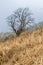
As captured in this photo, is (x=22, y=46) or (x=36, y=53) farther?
(x=22, y=46)

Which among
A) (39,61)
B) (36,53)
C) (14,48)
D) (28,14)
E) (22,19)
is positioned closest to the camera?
(39,61)

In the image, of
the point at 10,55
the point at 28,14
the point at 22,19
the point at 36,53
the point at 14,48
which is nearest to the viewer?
the point at 36,53

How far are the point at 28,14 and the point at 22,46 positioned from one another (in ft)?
90.4

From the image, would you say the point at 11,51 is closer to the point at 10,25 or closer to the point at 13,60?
the point at 13,60

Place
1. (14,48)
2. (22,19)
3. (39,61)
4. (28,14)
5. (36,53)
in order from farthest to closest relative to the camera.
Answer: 1. (28,14)
2. (22,19)
3. (14,48)
4. (36,53)
5. (39,61)

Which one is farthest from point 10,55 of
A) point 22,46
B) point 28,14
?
point 28,14

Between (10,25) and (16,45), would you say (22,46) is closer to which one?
(16,45)

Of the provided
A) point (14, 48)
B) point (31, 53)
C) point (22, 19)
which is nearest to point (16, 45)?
point (14, 48)

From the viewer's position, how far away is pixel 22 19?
32406 millimetres

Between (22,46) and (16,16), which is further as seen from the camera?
(16,16)

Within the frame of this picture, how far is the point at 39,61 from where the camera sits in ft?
17.1

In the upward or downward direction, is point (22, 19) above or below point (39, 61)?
below

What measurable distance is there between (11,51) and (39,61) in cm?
178

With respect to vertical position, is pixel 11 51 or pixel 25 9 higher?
pixel 11 51
